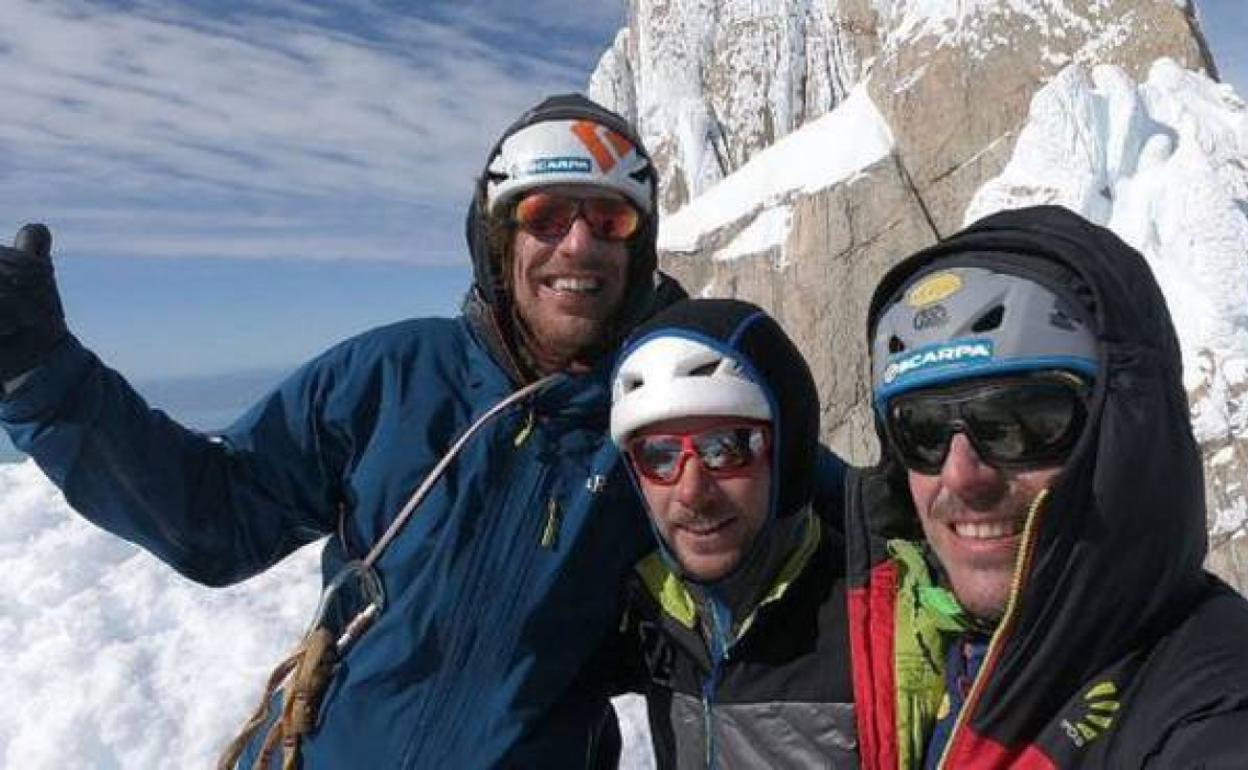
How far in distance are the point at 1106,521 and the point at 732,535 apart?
2.95 ft

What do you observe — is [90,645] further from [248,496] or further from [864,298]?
[864,298]

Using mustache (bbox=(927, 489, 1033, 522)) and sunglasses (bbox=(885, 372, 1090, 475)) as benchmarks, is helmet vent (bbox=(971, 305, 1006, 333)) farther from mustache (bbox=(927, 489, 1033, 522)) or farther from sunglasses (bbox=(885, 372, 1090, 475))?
mustache (bbox=(927, 489, 1033, 522))

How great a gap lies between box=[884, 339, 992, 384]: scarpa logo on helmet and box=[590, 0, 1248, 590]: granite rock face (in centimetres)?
1550

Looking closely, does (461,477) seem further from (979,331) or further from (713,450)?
(979,331)

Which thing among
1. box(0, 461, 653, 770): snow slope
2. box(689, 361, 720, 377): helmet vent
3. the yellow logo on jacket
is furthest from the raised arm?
box(0, 461, 653, 770): snow slope

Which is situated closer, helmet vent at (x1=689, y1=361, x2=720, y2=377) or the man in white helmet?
the man in white helmet

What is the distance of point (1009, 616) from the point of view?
1.89 m

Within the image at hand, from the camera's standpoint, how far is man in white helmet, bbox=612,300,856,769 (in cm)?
237

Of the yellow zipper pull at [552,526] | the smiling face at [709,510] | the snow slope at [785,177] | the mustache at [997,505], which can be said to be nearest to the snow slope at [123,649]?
the yellow zipper pull at [552,526]

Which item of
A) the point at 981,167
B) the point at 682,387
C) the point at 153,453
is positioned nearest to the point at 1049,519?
the point at 682,387

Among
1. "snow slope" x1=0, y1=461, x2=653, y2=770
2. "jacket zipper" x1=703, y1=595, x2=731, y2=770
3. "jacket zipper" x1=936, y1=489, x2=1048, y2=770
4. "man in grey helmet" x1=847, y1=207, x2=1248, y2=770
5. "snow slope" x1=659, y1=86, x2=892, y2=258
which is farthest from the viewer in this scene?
"snow slope" x1=659, y1=86, x2=892, y2=258

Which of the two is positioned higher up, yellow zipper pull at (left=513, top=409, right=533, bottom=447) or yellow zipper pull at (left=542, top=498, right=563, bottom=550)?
yellow zipper pull at (left=513, top=409, right=533, bottom=447)

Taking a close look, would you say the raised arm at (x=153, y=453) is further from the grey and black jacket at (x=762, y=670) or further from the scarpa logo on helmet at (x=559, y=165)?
the grey and black jacket at (x=762, y=670)

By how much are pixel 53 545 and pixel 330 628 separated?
20.5 ft
